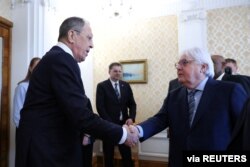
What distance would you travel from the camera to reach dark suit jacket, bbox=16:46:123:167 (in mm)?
1628

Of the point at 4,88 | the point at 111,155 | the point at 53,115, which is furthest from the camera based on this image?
the point at 111,155

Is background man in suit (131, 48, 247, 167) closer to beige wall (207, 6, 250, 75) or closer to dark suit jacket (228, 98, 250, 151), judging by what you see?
dark suit jacket (228, 98, 250, 151)

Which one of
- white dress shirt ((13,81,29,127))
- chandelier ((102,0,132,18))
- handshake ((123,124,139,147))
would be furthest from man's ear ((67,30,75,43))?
chandelier ((102,0,132,18))

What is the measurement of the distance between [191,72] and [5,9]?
9.59 ft

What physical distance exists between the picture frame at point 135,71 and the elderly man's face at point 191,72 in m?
3.14

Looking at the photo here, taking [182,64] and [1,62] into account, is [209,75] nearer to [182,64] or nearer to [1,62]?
[182,64]

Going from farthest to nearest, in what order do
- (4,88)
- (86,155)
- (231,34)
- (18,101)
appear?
(231,34)
(86,155)
(4,88)
(18,101)

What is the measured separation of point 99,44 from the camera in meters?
5.68

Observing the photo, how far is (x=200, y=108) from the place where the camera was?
1.88 m

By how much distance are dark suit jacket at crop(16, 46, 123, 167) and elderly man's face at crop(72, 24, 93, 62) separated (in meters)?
0.13

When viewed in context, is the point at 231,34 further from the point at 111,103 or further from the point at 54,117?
the point at 54,117

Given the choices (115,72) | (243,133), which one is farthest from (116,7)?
(243,133)

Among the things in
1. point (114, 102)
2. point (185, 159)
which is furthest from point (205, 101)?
point (114, 102)

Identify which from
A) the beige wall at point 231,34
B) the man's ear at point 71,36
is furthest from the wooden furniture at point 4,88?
the beige wall at point 231,34
